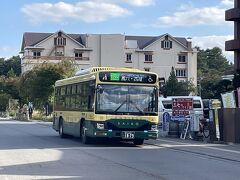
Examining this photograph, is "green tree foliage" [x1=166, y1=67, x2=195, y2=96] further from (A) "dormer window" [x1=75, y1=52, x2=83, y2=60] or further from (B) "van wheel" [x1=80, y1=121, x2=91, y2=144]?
(B) "van wheel" [x1=80, y1=121, x2=91, y2=144]

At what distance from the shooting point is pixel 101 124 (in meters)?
22.0

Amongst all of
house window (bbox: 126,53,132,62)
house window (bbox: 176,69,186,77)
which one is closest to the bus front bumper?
house window (bbox: 126,53,132,62)

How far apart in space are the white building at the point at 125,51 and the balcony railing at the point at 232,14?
4156cm

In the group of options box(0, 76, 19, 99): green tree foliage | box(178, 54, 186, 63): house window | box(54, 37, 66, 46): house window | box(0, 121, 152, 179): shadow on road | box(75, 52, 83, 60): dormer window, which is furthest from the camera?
box(178, 54, 186, 63): house window

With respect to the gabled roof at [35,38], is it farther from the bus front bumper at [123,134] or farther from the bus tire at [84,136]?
the bus front bumper at [123,134]

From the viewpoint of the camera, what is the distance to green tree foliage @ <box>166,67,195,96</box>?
89.2 metres

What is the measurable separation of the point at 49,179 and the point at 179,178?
2.88 m

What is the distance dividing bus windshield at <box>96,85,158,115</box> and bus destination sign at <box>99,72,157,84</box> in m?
0.26

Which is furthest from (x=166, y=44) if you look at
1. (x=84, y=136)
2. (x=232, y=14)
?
(x=84, y=136)

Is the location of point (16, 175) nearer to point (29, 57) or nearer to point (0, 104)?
point (0, 104)

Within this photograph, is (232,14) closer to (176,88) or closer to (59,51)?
(176,88)

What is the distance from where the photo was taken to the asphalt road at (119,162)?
13.5m

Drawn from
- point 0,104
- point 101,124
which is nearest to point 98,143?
point 101,124

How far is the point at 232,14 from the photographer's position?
64062 millimetres
